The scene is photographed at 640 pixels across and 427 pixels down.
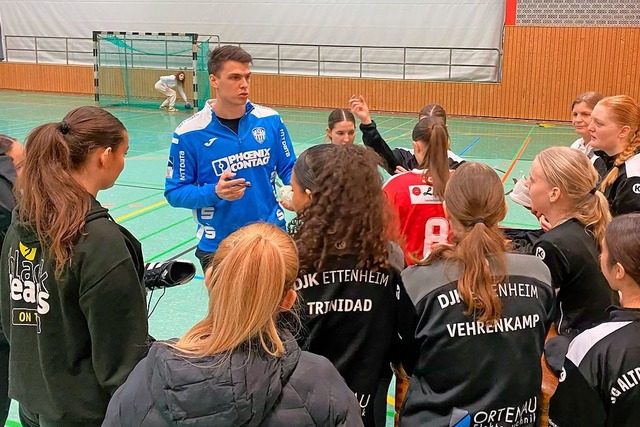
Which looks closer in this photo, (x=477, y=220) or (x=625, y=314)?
(x=625, y=314)

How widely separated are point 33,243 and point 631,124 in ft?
12.7

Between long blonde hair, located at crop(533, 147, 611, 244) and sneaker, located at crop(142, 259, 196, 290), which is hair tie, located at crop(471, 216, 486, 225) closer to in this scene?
long blonde hair, located at crop(533, 147, 611, 244)

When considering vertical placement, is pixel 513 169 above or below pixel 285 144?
below

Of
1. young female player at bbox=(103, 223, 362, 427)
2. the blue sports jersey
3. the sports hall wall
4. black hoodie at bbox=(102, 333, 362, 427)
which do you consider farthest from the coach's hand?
the sports hall wall

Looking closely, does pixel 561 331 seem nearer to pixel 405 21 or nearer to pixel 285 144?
pixel 285 144

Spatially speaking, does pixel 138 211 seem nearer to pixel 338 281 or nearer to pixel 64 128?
pixel 64 128

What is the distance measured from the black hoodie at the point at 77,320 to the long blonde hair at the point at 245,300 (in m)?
0.46

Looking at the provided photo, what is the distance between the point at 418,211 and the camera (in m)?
3.96

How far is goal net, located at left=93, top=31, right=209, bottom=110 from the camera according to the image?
2091 cm

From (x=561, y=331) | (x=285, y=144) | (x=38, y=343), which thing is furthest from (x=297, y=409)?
(x=285, y=144)

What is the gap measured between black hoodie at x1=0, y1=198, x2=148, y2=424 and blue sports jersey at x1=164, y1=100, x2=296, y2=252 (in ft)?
5.67

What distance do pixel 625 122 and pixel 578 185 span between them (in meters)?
1.64

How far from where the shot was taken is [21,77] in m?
24.8

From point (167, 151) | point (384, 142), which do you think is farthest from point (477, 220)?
point (167, 151)
